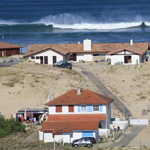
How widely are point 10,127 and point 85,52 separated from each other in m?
38.5

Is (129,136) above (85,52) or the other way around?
the other way around

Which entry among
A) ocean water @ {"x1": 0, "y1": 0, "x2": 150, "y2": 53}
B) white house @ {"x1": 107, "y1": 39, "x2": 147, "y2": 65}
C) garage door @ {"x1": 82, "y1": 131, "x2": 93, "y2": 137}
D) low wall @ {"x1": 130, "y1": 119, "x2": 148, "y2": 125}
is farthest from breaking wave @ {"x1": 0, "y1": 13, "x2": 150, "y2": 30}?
garage door @ {"x1": 82, "y1": 131, "x2": 93, "y2": 137}

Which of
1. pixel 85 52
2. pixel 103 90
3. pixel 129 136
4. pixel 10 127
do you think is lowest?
pixel 129 136

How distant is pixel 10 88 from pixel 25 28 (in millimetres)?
93059

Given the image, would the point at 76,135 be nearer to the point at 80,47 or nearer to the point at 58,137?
the point at 58,137

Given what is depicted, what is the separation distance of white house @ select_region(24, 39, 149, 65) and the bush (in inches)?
1234

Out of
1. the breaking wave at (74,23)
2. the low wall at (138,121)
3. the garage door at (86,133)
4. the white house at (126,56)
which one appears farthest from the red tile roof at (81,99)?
the breaking wave at (74,23)

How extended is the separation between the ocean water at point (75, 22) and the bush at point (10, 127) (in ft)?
219

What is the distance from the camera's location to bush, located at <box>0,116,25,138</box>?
53019mm

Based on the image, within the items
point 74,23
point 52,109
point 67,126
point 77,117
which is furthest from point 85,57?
point 74,23

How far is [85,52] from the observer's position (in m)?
90.4

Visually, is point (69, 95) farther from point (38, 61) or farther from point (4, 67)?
point (38, 61)

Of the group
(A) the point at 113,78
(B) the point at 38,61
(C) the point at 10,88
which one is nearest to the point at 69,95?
(C) the point at 10,88

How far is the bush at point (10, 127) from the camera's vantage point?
53.0 m
